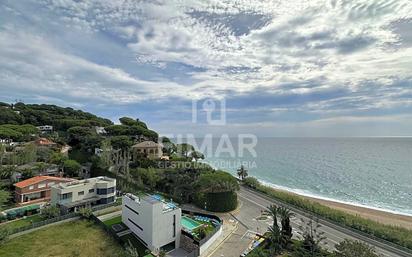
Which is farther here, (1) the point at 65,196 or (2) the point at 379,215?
(2) the point at 379,215

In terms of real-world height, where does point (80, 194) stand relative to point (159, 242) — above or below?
above

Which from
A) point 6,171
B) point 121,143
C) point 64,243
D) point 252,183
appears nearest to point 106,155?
point 121,143

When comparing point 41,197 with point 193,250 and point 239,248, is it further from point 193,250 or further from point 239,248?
point 239,248

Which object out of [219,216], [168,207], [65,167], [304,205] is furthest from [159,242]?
[65,167]

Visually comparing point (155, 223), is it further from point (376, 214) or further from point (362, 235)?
point (376, 214)

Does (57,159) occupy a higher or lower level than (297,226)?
higher
